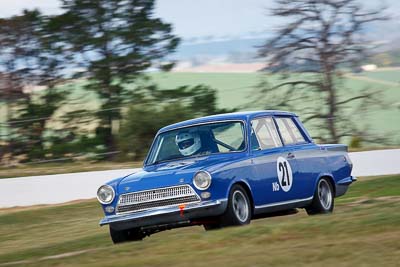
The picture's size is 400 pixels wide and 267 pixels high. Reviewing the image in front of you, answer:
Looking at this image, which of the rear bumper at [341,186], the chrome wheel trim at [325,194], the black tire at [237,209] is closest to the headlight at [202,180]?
the black tire at [237,209]

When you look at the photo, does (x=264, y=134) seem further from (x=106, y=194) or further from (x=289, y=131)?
(x=106, y=194)

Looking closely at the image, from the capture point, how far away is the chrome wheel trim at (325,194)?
1449 cm

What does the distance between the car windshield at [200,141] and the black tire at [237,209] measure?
2.61 ft

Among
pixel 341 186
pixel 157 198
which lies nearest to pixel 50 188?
pixel 341 186

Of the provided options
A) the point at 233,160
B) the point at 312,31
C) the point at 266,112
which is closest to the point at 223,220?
the point at 233,160

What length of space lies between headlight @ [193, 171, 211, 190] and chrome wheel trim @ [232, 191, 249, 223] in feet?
1.51

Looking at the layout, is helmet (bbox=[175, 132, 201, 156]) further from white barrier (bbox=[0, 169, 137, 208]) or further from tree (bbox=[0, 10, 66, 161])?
tree (bbox=[0, 10, 66, 161])

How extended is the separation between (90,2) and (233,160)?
22.4m

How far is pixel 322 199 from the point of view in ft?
47.8

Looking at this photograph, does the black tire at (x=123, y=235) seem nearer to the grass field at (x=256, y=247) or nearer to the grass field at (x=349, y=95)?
the grass field at (x=256, y=247)

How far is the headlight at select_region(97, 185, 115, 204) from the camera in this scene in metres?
12.6

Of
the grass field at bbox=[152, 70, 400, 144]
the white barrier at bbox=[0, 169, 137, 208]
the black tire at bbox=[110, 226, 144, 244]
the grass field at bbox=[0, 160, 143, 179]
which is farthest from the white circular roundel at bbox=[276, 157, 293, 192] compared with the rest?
the grass field at bbox=[152, 70, 400, 144]

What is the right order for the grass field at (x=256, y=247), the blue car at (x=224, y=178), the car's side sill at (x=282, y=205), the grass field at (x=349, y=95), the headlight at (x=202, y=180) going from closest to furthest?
the grass field at (x=256, y=247), the headlight at (x=202, y=180), the blue car at (x=224, y=178), the car's side sill at (x=282, y=205), the grass field at (x=349, y=95)

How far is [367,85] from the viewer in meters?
32.0
